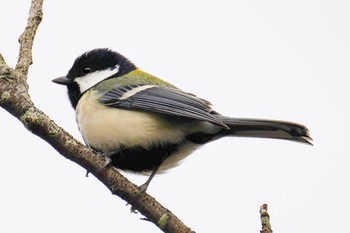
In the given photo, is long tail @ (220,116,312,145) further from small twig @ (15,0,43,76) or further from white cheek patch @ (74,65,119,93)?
small twig @ (15,0,43,76)

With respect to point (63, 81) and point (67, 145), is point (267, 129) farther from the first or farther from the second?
point (63, 81)

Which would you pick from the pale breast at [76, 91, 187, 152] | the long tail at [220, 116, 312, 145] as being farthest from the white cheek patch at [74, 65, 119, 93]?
the long tail at [220, 116, 312, 145]

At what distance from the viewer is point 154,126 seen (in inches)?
179

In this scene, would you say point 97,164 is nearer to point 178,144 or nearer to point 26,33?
point 26,33

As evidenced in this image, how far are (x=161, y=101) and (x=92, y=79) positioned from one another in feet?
3.29

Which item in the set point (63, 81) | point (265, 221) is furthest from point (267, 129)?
point (63, 81)

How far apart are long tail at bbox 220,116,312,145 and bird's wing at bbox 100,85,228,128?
174mm

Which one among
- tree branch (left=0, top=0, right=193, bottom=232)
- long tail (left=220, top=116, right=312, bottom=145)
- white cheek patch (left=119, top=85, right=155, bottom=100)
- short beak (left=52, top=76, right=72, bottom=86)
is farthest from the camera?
short beak (left=52, top=76, right=72, bottom=86)

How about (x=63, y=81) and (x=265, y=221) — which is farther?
(x=63, y=81)

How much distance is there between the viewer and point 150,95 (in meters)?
4.83

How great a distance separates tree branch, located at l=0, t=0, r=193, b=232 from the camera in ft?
10.0

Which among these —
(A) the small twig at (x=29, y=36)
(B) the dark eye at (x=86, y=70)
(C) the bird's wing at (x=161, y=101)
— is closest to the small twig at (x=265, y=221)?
(C) the bird's wing at (x=161, y=101)

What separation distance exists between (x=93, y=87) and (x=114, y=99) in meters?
0.43

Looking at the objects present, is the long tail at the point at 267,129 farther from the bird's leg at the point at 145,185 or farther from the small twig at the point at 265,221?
the small twig at the point at 265,221
